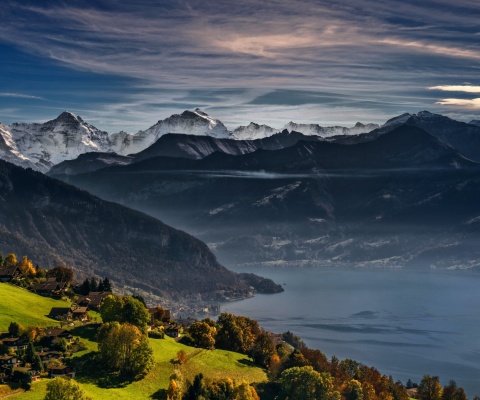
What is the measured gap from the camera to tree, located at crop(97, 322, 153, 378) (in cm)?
9994

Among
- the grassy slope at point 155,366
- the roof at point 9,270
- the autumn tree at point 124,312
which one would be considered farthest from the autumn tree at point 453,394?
the roof at point 9,270

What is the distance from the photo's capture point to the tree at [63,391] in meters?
79.5

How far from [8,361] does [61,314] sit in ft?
82.4

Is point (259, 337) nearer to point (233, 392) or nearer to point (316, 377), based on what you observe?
point (316, 377)

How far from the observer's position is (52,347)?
328 ft

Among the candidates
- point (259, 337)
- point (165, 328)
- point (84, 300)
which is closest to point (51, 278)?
point (84, 300)

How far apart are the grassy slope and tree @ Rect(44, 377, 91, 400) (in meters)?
4.17

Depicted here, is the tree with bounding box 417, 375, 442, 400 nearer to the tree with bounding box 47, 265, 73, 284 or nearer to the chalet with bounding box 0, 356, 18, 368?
the tree with bounding box 47, 265, 73, 284

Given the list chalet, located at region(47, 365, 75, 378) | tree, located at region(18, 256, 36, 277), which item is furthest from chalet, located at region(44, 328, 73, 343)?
tree, located at region(18, 256, 36, 277)

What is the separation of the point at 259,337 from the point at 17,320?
4131 centimetres

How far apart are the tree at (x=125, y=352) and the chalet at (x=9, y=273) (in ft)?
128

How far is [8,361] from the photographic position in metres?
90.4

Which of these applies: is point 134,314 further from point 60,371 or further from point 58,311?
point 60,371

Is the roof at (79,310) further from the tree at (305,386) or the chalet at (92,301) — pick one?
the tree at (305,386)
